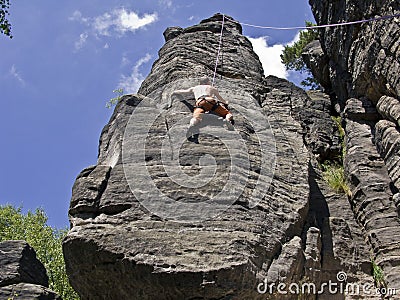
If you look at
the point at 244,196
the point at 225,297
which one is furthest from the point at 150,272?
the point at 244,196

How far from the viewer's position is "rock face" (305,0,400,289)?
9.25 m

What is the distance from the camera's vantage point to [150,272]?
22.0ft

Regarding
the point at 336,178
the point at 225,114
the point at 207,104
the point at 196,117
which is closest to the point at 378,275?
the point at 336,178

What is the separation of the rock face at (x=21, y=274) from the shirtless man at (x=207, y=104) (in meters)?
4.03

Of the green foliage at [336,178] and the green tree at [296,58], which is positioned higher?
the green tree at [296,58]

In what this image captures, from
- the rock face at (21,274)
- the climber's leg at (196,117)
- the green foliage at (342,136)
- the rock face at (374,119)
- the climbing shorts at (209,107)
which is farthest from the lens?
the green foliage at (342,136)

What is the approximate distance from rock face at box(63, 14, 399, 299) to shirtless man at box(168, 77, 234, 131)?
183mm

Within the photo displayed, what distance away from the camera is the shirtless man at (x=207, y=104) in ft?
31.6

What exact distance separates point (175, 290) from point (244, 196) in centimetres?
215

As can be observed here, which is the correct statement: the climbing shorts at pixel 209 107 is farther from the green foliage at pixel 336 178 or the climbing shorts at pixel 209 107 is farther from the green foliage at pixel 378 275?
the green foliage at pixel 378 275

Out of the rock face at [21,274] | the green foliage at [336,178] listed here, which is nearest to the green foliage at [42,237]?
the rock face at [21,274]

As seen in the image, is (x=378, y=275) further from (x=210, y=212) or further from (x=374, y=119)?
(x=374, y=119)

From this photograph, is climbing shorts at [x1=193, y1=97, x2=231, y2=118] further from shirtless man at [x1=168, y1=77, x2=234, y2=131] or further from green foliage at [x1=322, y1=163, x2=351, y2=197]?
green foliage at [x1=322, y1=163, x2=351, y2=197]

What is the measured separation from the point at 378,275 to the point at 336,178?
127 inches
